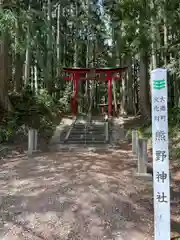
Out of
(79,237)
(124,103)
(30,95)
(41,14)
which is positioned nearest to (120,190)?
(79,237)

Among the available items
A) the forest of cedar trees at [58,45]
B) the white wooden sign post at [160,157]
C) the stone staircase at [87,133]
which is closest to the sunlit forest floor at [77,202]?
the white wooden sign post at [160,157]

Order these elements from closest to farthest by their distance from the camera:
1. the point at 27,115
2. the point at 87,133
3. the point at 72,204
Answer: the point at 72,204
the point at 27,115
the point at 87,133

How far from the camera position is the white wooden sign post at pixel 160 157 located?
2965 mm

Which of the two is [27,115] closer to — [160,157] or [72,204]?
[72,204]

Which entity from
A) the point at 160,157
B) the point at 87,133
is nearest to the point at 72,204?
the point at 160,157

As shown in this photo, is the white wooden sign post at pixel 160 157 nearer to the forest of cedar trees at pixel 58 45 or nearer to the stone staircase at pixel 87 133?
the forest of cedar trees at pixel 58 45

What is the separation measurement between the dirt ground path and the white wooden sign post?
47cm

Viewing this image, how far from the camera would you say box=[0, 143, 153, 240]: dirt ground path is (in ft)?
11.0

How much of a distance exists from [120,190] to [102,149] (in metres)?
4.30

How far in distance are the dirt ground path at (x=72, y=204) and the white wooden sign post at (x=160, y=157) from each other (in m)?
0.47

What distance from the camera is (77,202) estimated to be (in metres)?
3.99

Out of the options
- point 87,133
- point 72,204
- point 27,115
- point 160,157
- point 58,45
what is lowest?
point 72,204

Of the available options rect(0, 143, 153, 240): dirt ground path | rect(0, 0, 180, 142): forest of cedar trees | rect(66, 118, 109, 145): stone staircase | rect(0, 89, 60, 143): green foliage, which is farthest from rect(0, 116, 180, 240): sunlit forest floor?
rect(66, 118, 109, 145): stone staircase

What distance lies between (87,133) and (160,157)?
27.2 ft
